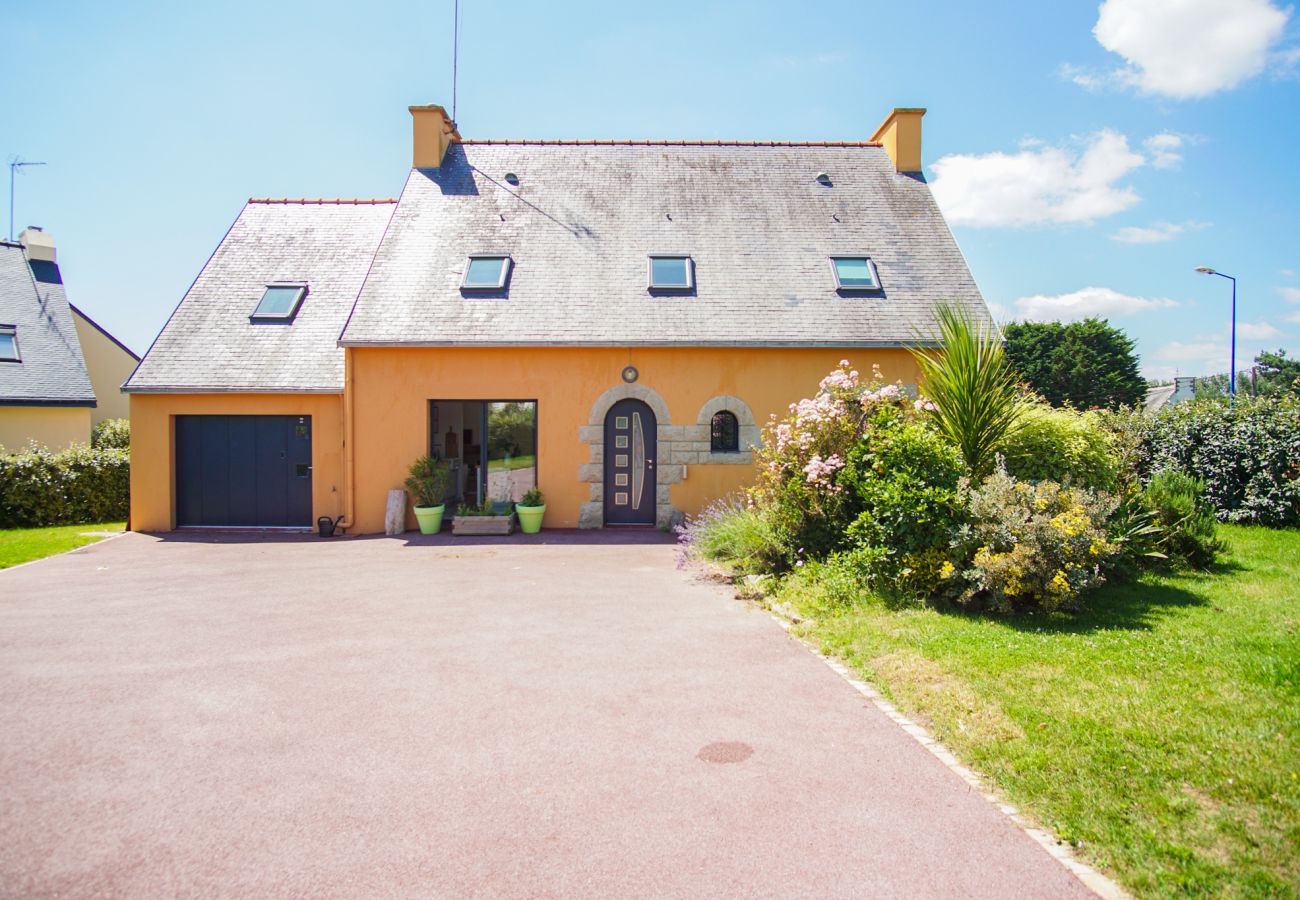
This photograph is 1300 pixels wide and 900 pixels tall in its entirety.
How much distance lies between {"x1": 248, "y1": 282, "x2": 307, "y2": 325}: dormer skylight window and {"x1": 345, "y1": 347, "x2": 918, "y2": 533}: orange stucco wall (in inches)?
97.9

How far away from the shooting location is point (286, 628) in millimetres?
7152

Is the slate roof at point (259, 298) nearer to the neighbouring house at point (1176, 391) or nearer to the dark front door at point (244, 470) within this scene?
the dark front door at point (244, 470)

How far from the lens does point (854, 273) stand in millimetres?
14711

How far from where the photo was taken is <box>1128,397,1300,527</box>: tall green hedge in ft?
35.5

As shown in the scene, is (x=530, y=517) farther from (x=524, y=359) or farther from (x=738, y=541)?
(x=738, y=541)

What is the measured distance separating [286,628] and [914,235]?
1373 centimetres

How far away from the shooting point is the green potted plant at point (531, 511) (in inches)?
516

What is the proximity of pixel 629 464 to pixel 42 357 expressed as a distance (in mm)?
16316

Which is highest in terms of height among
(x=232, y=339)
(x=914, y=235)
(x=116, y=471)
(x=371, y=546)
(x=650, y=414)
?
(x=914, y=235)

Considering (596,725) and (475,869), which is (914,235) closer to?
(596,725)

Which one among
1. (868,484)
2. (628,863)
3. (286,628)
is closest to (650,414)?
(868,484)

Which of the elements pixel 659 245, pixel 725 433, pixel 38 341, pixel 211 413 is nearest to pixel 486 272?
pixel 659 245

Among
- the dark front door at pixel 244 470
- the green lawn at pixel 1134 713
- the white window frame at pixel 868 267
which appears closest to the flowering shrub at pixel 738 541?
the green lawn at pixel 1134 713

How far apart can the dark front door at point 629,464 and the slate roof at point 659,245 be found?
143 cm
